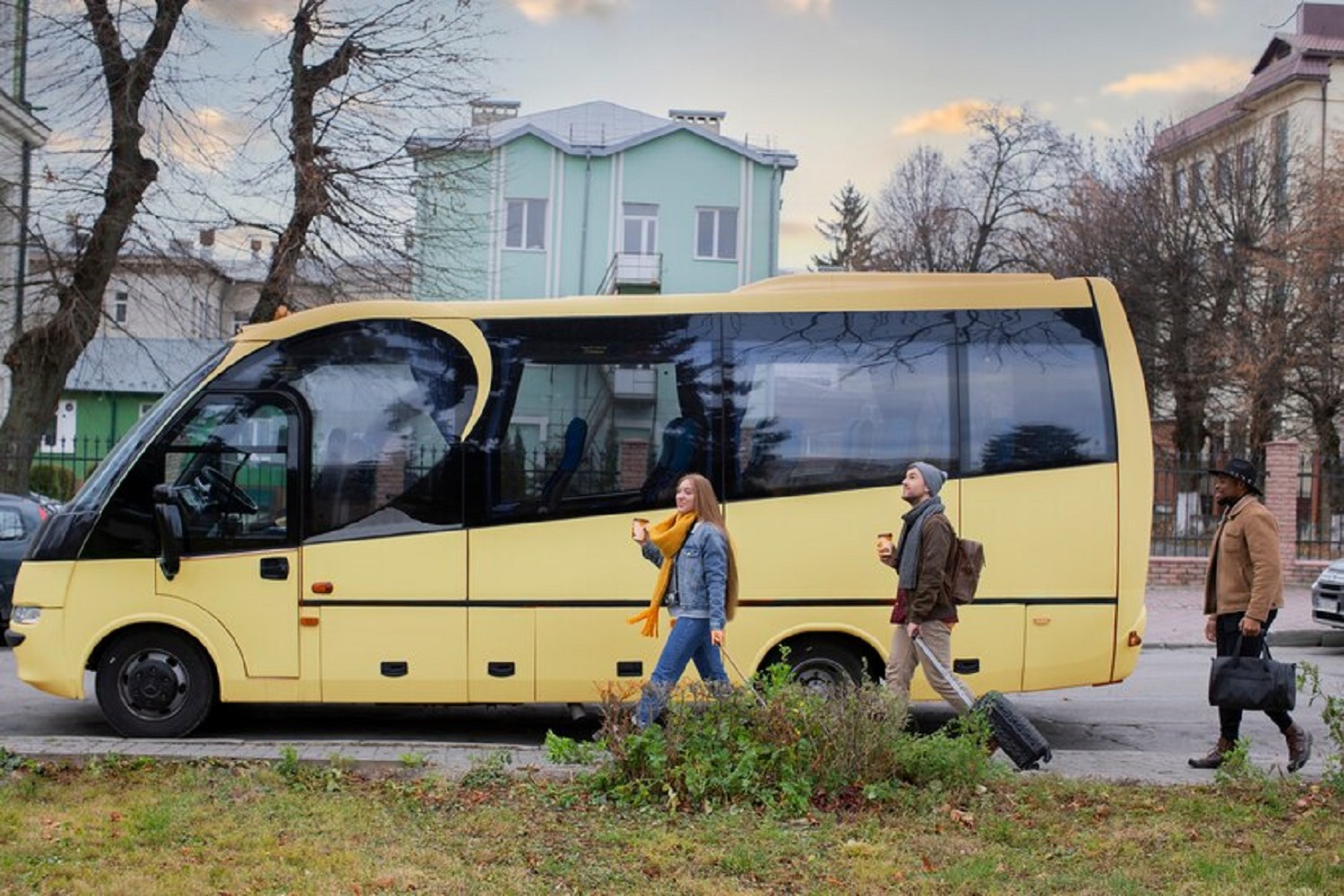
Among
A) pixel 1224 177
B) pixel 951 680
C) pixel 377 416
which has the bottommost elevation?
pixel 951 680

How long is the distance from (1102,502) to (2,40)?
20.2m

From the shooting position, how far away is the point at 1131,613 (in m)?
9.46

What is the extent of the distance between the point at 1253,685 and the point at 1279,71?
4102 centimetres

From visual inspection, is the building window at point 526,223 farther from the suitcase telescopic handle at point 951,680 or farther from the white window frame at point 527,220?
the suitcase telescopic handle at point 951,680

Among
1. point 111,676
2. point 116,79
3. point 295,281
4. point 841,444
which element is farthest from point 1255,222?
point 111,676

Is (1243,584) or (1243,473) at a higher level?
(1243,473)

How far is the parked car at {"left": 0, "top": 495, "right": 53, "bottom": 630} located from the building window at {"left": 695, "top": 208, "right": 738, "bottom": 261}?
29.1 m

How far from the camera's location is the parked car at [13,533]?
15336mm

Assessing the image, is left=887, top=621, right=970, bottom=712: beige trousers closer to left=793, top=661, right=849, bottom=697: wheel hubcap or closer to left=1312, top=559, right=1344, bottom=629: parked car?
left=793, top=661, right=849, bottom=697: wheel hubcap

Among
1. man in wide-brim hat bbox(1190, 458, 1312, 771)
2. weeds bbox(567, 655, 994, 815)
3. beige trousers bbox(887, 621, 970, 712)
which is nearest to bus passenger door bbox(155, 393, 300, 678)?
weeds bbox(567, 655, 994, 815)

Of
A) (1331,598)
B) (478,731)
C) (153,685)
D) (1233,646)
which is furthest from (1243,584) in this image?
(1331,598)

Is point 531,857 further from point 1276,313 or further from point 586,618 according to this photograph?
point 1276,313

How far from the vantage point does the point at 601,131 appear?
43.9 metres

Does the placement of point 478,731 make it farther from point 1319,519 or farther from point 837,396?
point 1319,519
